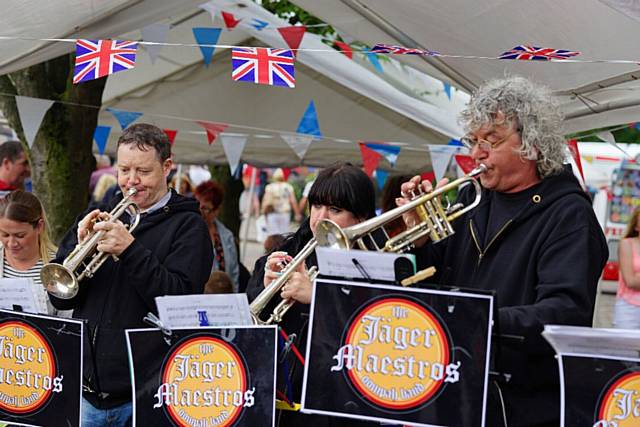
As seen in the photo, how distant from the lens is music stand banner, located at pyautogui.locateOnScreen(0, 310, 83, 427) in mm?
3363

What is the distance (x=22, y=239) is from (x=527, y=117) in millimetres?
2530

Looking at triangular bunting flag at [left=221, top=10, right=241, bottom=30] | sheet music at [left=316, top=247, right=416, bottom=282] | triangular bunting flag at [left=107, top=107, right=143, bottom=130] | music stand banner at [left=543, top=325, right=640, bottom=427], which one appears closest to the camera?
music stand banner at [left=543, top=325, right=640, bottom=427]

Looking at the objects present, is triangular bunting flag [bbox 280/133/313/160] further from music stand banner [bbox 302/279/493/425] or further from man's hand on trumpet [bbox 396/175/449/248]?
music stand banner [bbox 302/279/493/425]

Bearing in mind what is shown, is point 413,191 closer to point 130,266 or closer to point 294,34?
point 130,266

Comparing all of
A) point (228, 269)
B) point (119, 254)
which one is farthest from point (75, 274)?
point (228, 269)

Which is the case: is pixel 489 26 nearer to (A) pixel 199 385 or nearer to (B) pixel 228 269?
(A) pixel 199 385

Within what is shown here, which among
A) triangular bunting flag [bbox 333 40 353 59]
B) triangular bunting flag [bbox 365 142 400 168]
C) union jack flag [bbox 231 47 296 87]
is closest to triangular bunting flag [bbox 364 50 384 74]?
triangular bunting flag [bbox 333 40 353 59]

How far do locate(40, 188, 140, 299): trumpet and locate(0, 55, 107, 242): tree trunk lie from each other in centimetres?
321

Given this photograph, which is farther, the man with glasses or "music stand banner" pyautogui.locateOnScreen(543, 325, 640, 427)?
the man with glasses

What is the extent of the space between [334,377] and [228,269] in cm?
502

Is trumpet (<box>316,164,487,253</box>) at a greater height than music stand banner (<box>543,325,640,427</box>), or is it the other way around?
trumpet (<box>316,164,487,253</box>)

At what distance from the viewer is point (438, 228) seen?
3.13m

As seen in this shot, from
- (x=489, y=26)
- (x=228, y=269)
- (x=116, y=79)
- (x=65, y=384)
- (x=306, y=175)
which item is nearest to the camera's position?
(x=65, y=384)

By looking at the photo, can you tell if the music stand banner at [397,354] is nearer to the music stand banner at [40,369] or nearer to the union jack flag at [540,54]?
the music stand banner at [40,369]
